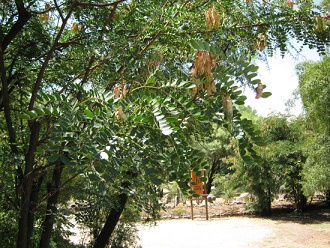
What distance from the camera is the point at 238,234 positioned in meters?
9.47

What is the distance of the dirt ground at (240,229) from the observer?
8344mm

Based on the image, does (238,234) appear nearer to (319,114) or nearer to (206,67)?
(319,114)

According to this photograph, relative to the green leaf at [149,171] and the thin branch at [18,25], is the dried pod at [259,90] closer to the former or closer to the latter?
the green leaf at [149,171]

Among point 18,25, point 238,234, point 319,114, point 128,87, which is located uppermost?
point 319,114

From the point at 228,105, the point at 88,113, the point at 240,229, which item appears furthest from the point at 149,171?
the point at 240,229

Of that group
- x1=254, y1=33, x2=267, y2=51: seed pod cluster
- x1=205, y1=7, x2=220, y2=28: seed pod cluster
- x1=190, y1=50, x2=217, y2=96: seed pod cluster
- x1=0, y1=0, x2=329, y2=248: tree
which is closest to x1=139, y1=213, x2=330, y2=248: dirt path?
x1=0, y1=0, x2=329, y2=248: tree

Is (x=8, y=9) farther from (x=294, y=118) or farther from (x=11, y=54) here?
(x=294, y=118)

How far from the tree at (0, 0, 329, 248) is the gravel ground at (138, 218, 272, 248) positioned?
4950 mm

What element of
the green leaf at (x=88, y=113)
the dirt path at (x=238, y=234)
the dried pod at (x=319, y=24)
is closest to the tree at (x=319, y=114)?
the dirt path at (x=238, y=234)

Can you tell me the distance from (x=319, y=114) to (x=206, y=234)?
427cm

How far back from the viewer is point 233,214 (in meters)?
13.3

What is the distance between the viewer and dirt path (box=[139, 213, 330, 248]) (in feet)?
27.0

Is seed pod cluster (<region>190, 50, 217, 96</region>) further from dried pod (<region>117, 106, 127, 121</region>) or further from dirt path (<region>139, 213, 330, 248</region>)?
dirt path (<region>139, 213, 330, 248</region>)

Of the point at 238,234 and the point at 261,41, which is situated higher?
the point at 261,41
